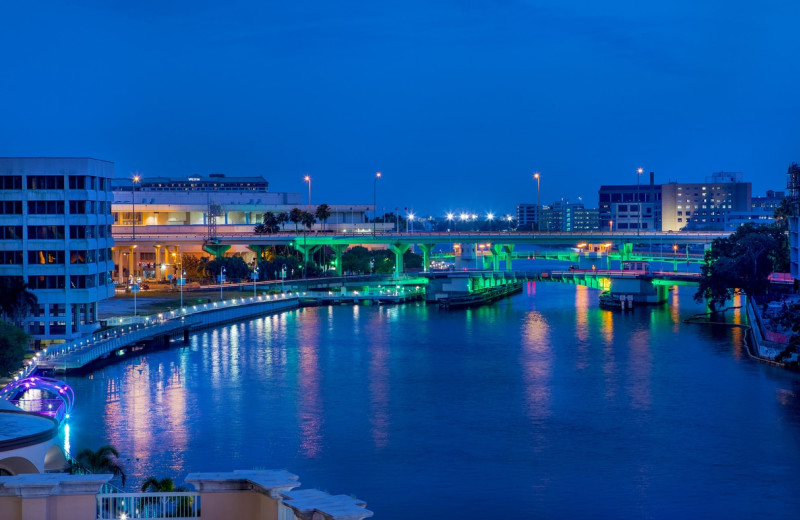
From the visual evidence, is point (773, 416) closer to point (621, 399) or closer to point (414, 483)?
point (621, 399)

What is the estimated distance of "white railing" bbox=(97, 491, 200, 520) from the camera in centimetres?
1336

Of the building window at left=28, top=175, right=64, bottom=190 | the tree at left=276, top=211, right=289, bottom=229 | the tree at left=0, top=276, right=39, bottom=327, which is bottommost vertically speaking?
the tree at left=0, top=276, right=39, bottom=327

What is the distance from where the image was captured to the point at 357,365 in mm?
53844

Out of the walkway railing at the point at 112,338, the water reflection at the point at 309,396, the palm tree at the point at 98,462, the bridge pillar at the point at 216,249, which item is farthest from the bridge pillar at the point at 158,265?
the palm tree at the point at 98,462

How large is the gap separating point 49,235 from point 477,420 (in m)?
28.4

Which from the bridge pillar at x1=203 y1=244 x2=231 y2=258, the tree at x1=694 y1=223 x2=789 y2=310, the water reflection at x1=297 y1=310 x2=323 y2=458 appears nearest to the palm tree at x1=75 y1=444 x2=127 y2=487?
the water reflection at x1=297 y1=310 x2=323 y2=458

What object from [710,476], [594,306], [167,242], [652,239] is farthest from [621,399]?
[167,242]

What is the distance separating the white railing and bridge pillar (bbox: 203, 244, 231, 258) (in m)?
95.9

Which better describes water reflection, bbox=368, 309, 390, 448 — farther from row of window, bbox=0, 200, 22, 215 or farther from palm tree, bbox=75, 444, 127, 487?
row of window, bbox=0, 200, 22, 215

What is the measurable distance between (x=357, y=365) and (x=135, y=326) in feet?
48.7

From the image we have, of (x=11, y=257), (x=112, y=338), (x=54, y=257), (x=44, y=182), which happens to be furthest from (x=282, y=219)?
(x=112, y=338)

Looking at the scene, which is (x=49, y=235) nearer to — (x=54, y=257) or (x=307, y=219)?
(x=54, y=257)

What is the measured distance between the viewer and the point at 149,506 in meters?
15.3

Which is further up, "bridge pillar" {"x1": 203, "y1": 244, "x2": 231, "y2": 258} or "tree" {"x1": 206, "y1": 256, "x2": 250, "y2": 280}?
"bridge pillar" {"x1": 203, "y1": 244, "x2": 231, "y2": 258}
